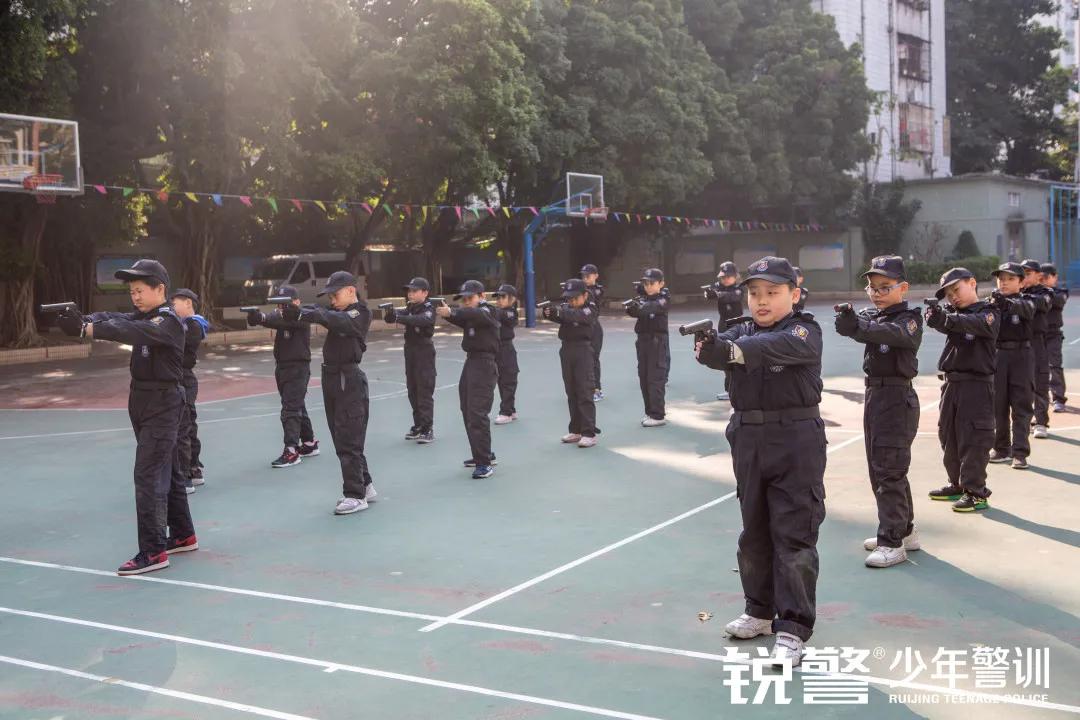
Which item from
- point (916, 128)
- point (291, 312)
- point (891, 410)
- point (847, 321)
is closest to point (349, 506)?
point (291, 312)

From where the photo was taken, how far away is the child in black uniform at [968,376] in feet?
25.2

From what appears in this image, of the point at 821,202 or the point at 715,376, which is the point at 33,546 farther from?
the point at 821,202

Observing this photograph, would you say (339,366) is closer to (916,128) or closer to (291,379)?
(291,379)

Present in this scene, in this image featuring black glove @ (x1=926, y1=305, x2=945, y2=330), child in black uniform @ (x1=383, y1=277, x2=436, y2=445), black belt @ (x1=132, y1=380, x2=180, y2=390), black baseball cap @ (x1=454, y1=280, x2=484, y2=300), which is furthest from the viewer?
child in black uniform @ (x1=383, y1=277, x2=436, y2=445)

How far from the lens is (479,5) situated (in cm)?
2678

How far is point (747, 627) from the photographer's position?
216 inches

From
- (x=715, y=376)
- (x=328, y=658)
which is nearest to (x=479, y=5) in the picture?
(x=715, y=376)

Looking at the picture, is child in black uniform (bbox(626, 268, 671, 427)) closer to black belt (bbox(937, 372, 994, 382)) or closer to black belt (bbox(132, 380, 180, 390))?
black belt (bbox(937, 372, 994, 382))

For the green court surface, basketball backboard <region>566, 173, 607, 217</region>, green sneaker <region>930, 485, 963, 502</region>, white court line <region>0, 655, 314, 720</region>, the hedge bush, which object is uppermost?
basketball backboard <region>566, 173, 607, 217</region>

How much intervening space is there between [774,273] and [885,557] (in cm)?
241

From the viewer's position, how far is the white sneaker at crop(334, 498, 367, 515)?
8.83 m

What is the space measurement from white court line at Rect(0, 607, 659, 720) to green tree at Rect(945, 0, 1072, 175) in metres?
53.5

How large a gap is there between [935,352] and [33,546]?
1624 cm

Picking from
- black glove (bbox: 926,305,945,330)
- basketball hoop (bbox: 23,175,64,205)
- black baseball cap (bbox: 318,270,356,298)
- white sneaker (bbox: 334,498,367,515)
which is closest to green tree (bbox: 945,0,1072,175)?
basketball hoop (bbox: 23,175,64,205)
